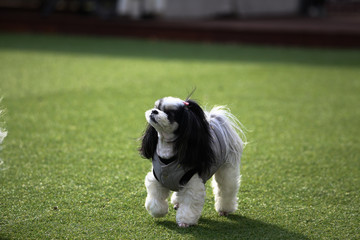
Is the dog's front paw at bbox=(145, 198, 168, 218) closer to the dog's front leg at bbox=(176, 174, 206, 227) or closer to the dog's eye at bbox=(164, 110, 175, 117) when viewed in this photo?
the dog's front leg at bbox=(176, 174, 206, 227)

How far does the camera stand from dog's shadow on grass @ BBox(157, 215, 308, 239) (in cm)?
249

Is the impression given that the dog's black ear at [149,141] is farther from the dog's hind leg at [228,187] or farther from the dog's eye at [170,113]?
the dog's hind leg at [228,187]

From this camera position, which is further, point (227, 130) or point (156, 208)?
point (227, 130)

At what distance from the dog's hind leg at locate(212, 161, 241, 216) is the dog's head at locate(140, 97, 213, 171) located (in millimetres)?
248

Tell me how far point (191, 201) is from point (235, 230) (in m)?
0.28

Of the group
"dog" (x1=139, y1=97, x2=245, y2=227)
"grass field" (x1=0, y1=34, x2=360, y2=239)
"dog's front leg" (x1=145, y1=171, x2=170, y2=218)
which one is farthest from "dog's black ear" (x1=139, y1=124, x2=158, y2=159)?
"grass field" (x1=0, y1=34, x2=360, y2=239)

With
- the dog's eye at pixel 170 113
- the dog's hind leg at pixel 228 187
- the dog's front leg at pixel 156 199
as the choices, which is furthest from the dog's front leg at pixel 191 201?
the dog's eye at pixel 170 113

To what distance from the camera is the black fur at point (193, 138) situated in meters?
2.41

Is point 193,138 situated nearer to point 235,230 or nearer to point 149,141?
point 149,141

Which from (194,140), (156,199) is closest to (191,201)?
(156,199)

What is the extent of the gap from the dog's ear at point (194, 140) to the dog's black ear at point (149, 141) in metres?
0.17

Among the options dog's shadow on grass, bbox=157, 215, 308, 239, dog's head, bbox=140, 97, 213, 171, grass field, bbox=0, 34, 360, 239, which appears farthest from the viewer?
grass field, bbox=0, 34, 360, 239

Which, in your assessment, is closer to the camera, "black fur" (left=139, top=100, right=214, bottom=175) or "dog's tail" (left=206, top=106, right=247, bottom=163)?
"black fur" (left=139, top=100, right=214, bottom=175)

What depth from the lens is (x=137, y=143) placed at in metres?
4.13
